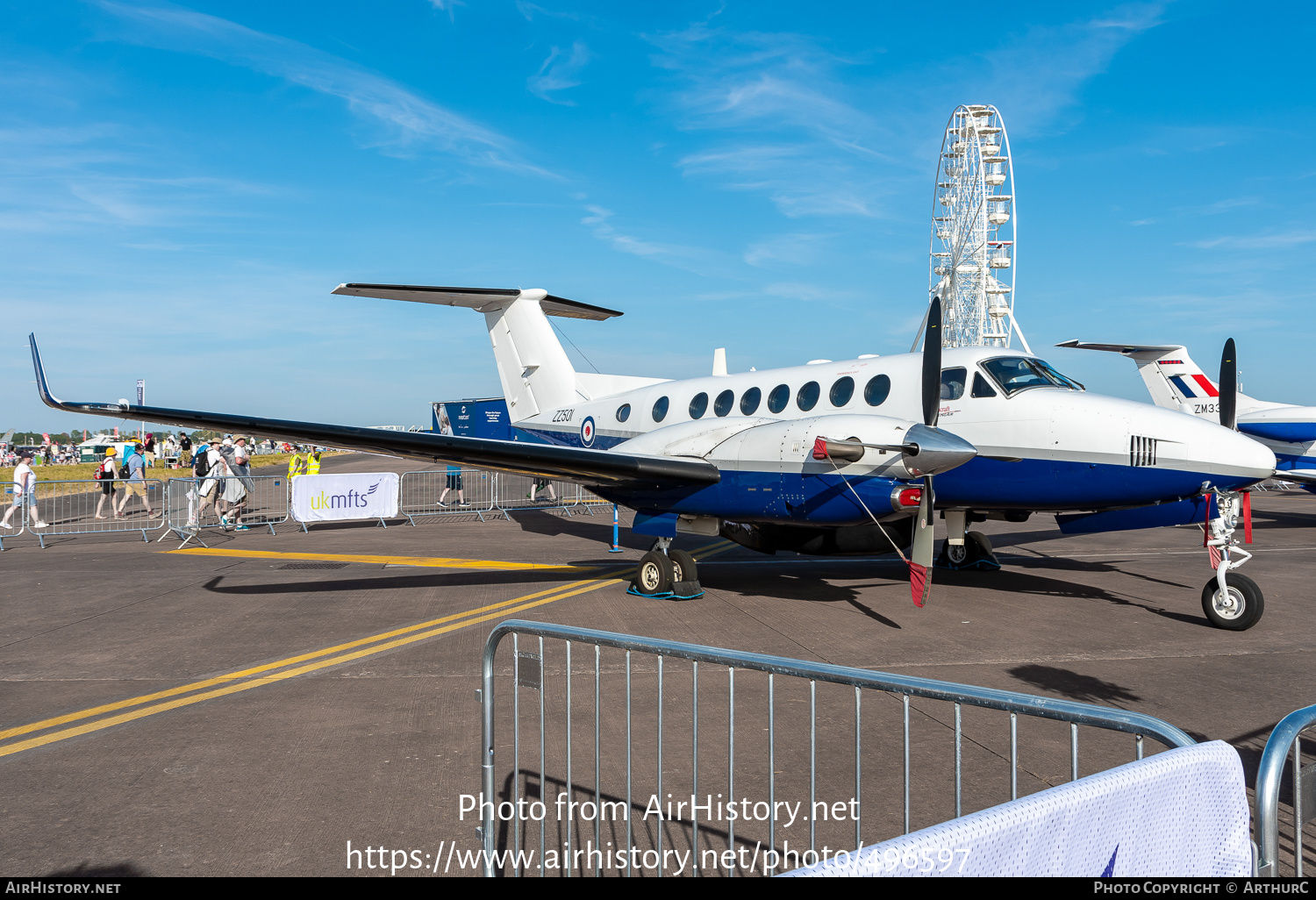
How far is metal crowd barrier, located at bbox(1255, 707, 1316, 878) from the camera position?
213 centimetres

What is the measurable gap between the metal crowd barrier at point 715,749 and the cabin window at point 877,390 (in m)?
4.81

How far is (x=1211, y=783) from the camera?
1.99 metres

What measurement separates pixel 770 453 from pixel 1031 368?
10.9ft

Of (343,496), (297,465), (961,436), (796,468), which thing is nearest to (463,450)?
(796,468)

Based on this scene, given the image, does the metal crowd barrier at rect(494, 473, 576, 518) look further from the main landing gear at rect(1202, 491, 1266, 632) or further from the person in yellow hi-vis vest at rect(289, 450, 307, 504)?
the main landing gear at rect(1202, 491, 1266, 632)

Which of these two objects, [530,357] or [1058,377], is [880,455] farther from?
[530,357]

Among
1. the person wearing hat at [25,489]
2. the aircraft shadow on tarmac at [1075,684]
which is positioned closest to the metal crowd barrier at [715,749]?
the aircraft shadow on tarmac at [1075,684]

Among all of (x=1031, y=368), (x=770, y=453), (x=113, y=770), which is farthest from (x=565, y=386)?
(x=113, y=770)

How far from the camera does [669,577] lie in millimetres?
10352

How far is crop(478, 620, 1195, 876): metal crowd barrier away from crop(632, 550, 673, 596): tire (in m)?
3.89

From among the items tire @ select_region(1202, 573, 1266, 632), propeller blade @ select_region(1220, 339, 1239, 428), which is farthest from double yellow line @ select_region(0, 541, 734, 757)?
propeller blade @ select_region(1220, 339, 1239, 428)

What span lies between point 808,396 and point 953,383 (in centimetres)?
188
